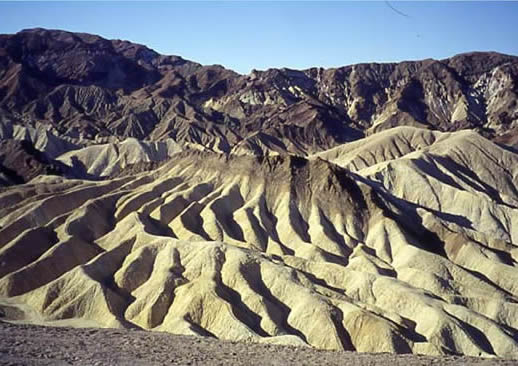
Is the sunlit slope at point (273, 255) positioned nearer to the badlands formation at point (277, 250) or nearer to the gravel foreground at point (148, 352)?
the badlands formation at point (277, 250)

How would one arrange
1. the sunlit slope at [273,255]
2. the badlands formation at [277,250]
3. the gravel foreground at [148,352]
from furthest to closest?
the badlands formation at [277,250] → the sunlit slope at [273,255] → the gravel foreground at [148,352]

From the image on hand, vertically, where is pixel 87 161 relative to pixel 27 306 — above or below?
above

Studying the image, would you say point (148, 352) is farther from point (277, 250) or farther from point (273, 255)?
point (277, 250)

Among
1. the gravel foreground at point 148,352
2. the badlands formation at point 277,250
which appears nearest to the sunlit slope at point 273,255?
the badlands formation at point 277,250

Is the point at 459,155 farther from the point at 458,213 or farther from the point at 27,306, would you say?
the point at 27,306

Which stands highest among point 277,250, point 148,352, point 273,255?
point 148,352

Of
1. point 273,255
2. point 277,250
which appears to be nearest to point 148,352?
point 273,255

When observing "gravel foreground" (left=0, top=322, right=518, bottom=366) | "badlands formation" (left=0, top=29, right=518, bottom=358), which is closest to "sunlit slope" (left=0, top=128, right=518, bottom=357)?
"badlands formation" (left=0, top=29, right=518, bottom=358)

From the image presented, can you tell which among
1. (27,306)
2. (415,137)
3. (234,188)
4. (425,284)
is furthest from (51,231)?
(415,137)
